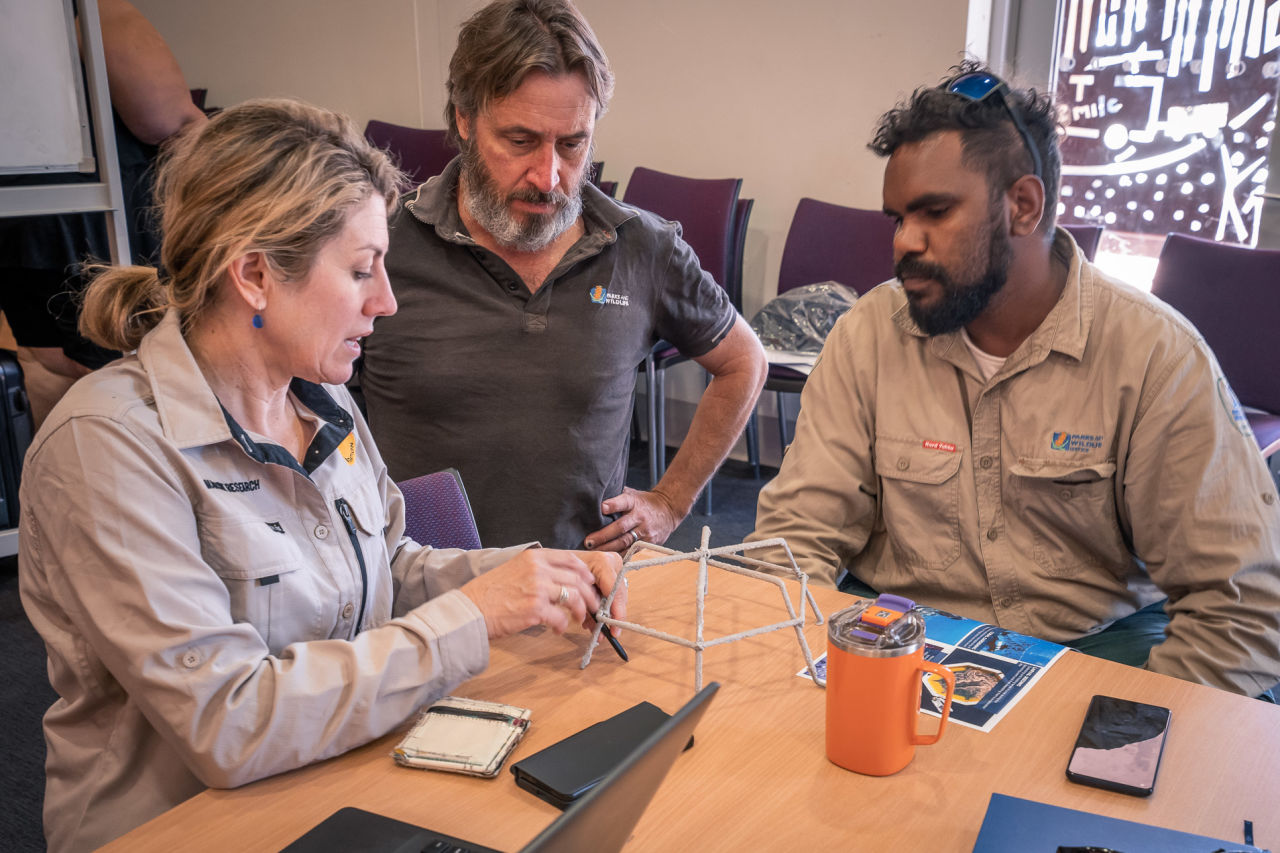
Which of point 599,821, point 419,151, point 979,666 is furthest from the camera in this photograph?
point 419,151

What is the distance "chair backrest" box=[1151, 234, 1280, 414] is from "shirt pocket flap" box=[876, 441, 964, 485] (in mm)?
1711

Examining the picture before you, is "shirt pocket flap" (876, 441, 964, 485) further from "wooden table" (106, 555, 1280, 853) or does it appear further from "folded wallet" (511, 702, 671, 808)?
"folded wallet" (511, 702, 671, 808)

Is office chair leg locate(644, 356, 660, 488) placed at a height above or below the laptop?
below

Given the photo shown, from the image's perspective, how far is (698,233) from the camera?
389 cm

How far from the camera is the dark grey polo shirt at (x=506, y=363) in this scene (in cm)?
187

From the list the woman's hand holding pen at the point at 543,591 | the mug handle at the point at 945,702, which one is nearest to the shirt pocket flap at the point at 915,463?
the woman's hand holding pen at the point at 543,591

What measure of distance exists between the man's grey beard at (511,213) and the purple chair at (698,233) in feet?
5.86

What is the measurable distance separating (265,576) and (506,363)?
78 cm

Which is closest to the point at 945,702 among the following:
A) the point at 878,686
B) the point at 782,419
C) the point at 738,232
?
the point at 878,686

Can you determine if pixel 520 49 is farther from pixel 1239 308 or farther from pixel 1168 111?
pixel 1168 111

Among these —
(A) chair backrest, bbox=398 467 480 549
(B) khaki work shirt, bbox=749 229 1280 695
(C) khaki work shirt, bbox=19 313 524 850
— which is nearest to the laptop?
(C) khaki work shirt, bbox=19 313 524 850

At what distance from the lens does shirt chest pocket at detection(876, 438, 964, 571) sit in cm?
167

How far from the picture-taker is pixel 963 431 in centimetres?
168

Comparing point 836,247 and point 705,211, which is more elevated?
point 705,211
